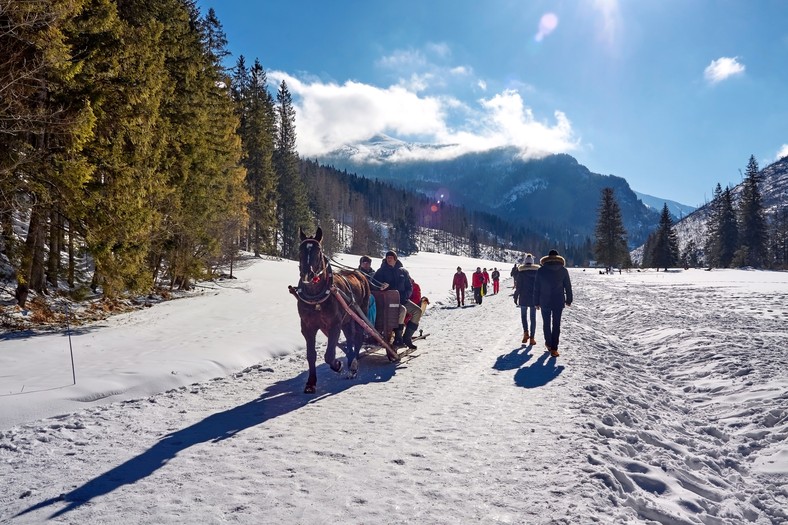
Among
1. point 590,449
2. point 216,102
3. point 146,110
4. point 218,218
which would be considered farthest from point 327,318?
point 216,102

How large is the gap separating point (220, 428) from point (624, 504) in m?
4.24

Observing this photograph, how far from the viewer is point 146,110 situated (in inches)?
494

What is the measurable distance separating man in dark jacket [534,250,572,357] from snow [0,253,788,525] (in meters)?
0.61

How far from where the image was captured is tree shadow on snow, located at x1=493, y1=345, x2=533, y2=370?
8.40 meters

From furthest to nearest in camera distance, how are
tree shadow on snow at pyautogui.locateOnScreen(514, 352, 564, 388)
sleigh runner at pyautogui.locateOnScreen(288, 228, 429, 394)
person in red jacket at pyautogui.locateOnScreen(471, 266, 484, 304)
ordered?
person in red jacket at pyautogui.locateOnScreen(471, 266, 484, 304) → tree shadow on snow at pyautogui.locateOnScreen(514, 352, 564, 388) → sleigh runner at pyautogui.locateOnScreen(288, 228, 429, 394)

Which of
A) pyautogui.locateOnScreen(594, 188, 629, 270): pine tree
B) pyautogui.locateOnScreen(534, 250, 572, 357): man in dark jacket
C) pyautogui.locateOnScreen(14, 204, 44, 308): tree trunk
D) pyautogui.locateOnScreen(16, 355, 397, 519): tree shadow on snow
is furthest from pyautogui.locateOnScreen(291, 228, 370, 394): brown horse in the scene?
pyautogui.locateOnScreen(594, 188, 629, 270): pine tree

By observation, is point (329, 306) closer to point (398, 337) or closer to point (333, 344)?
point (333, 344)

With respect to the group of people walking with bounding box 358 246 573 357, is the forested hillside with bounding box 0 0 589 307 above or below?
above

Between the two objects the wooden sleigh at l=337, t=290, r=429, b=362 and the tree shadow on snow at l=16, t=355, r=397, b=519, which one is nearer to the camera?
the tree shadow on snow at l=16, t=355, r=397, b=519

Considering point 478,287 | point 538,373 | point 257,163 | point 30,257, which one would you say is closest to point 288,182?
point 257,163

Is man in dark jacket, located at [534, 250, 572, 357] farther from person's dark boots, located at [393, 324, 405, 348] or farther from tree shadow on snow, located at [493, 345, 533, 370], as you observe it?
person's dark boots, located at [393, 324, 405, 348]

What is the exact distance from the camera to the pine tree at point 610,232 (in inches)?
2687

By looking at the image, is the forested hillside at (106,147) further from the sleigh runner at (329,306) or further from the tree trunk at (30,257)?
the sleigh runner at (329,306)

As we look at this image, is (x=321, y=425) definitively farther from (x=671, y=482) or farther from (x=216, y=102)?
(x=216, y=102)
